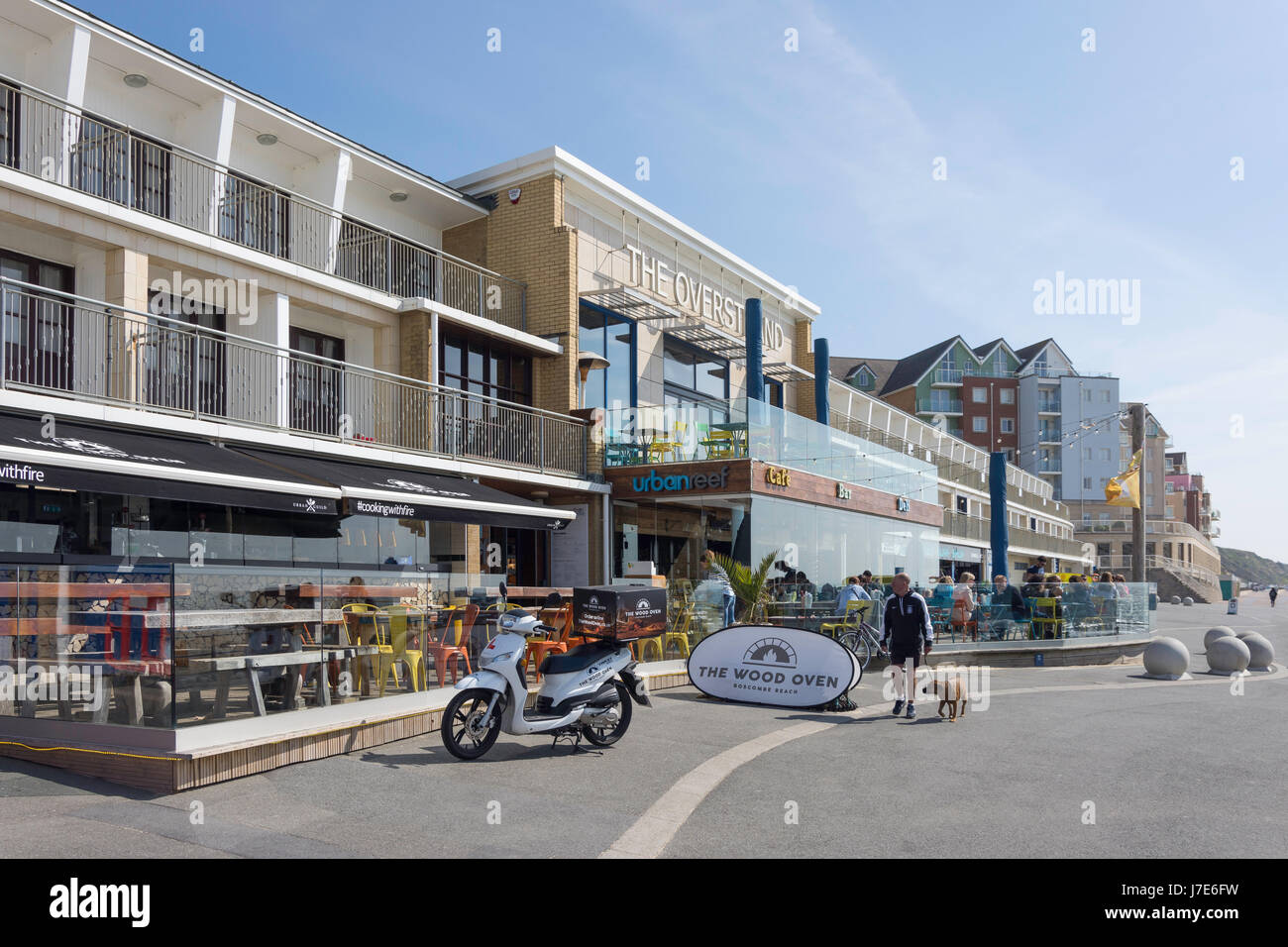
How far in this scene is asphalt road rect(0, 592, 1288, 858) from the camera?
6168 millimetres

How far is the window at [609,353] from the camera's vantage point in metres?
22.0

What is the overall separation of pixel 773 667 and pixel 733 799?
548 cm

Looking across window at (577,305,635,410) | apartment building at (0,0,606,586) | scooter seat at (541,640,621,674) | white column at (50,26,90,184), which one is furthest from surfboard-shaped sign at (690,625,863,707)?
white column at (50,26,90,184)

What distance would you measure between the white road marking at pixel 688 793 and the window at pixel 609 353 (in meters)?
10.7

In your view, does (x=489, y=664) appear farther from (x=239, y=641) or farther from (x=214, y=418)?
(x=214, y=418)

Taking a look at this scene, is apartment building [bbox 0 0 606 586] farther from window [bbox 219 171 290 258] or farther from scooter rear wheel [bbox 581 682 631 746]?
scooter rear wheel [bbox 581 682 631 746]

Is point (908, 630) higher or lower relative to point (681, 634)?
higher

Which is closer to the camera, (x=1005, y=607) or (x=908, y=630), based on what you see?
(x=908, y=630)

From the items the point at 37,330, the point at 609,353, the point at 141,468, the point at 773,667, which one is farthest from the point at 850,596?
the point at 37,330

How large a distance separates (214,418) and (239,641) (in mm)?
6815

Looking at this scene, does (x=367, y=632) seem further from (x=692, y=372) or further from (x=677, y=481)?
(x=692, y=372)

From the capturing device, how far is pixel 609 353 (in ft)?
73.8
